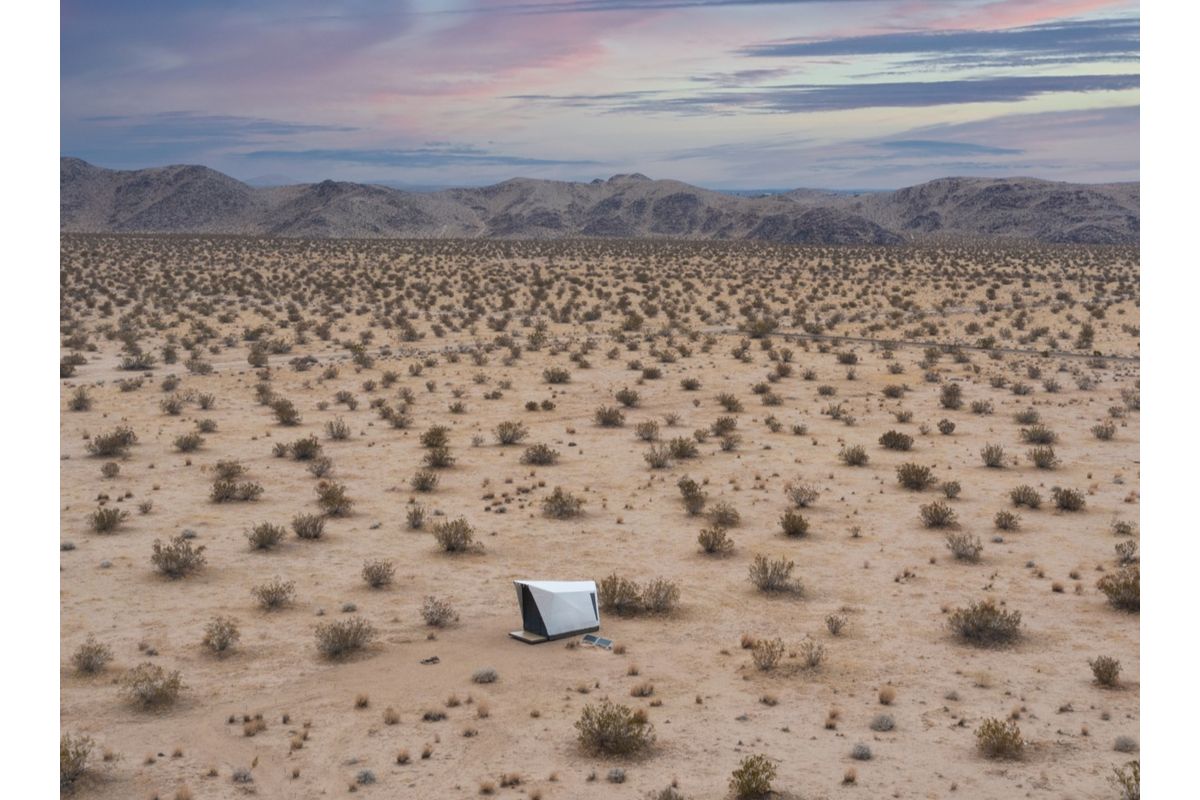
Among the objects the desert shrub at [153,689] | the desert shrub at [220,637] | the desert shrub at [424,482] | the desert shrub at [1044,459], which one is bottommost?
the desert shrub at [153,689]

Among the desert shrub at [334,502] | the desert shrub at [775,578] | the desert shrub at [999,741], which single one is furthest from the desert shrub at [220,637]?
the desert shrub at [999,741]

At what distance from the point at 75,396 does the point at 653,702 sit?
22.7 m

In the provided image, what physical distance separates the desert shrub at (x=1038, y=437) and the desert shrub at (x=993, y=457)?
2.41m

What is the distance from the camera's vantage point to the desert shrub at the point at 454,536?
57.8 ft

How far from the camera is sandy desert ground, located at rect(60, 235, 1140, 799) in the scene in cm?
1092

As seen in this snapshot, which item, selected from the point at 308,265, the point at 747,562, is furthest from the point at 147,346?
the point at 308,265

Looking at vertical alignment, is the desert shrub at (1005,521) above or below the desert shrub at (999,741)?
above

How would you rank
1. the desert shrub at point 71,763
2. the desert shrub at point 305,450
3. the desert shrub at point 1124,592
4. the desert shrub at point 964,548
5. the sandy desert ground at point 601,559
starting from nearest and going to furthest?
the desert shrub at point 71,763
the sandy desert ground at point 601,559
the desert shrub at point 1124,592
the desert shrub at point 964,548
the desert shrub at point 305,450

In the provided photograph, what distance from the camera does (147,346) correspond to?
40.4 metres

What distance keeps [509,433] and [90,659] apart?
44.7 feet

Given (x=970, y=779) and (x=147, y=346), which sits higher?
(x=147, y=346)

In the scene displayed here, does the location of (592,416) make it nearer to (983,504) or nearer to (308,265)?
(983,504)

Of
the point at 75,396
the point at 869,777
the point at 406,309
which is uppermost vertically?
the point at 406,309

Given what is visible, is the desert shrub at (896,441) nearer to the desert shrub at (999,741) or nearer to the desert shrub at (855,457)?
the desert shrub at (855,457)
